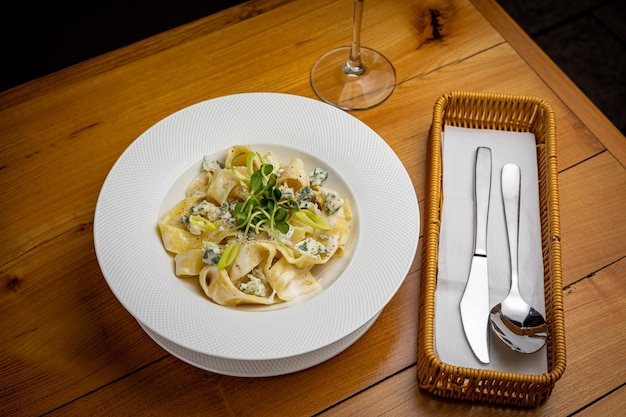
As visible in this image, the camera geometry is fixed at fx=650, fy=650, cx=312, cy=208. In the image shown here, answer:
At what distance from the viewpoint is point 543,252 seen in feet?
4.29

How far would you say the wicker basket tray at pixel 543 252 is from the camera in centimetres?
110

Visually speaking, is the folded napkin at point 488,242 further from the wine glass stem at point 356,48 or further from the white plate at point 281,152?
the wine glass stem at point 356,48

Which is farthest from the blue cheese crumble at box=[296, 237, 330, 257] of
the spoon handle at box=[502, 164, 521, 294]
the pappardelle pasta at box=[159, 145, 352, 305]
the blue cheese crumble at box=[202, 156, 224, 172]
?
the spoon handle at box=[502, 164, 521, 294]

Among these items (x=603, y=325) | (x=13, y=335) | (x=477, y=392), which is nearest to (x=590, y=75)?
(x=603, y=325)

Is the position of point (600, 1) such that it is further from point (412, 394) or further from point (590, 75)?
point (412, 394)

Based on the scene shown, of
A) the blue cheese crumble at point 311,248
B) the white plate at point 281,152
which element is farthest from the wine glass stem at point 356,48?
the blue cheese crumble at point 311,248

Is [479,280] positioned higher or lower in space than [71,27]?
lower

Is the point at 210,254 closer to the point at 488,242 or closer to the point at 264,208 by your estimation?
the point at 264,208

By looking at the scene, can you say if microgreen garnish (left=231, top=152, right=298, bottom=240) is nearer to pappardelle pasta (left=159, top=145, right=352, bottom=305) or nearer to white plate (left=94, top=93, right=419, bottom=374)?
pappardelle pasta (left=159, top=145, right=352, bottom=305)

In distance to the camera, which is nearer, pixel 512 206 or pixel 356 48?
pixel 512 206

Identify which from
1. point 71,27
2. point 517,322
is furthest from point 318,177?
point 71,27

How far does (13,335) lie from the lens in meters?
1.25

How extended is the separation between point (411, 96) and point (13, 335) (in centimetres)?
103

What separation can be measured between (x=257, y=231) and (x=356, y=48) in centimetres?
60
